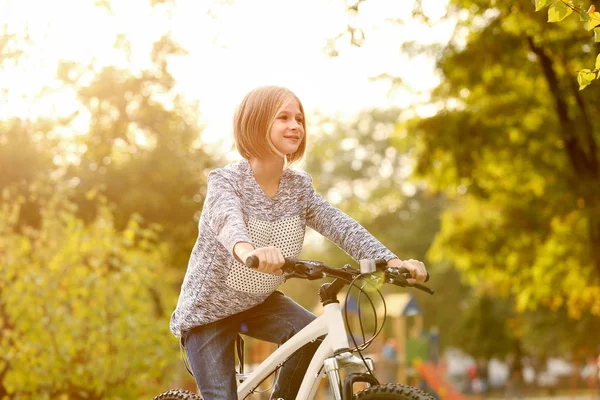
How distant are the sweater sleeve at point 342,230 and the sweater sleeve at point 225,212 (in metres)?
0.38

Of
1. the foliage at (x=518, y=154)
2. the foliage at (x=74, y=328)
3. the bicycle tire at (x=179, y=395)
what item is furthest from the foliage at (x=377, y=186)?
the bicycle tire at (x=179, y=395)

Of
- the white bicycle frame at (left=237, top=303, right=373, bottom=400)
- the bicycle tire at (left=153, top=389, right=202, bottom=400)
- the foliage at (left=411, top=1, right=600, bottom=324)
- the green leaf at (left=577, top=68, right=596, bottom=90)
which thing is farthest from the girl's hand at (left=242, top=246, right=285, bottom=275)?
the foliage at (left=411, top=1, right=600, bottom=324)

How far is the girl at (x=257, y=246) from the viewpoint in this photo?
3.59m

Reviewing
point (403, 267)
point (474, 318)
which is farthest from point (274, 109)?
point (474, 318)

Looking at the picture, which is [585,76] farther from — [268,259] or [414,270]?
[268,259]

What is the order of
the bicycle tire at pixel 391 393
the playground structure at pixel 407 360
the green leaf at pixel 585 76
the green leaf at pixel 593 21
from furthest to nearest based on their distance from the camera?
the playground structure at pixel 407 360, the green leaf at pixel 585 76, the green leaf at pixel 593 21, the bicycle tire at pixel 391 393

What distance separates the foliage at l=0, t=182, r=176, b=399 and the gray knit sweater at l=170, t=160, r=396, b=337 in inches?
208

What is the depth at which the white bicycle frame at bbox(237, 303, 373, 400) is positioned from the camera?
317cm

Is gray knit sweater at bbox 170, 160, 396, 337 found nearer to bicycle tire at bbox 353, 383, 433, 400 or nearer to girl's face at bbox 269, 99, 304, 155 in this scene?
girl's face at bbox 269, 99, 304, 155

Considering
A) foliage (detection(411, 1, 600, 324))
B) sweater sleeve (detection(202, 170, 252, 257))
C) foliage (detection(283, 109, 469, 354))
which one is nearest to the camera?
sweater sleeve (detection(202, 170, 252, 257))

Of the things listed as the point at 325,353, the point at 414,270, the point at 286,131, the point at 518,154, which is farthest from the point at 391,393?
the point at 518,154

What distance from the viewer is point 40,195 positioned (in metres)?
13.5

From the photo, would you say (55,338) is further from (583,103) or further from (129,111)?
(583,103)

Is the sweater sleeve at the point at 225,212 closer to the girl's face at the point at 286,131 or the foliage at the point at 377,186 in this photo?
the girl's face at the point at 286,131
